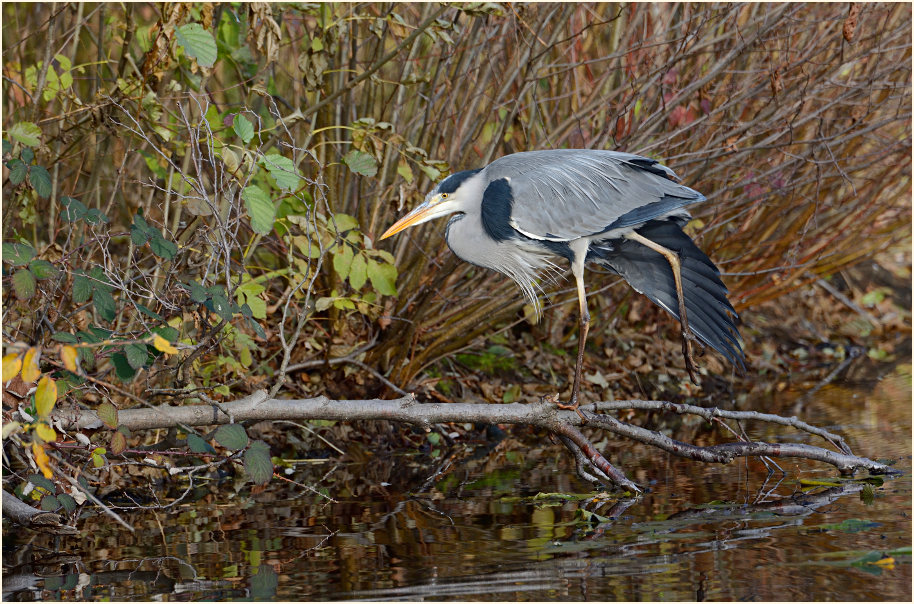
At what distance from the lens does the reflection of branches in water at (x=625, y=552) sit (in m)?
3.34

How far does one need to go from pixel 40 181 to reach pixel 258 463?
1553 millimetres

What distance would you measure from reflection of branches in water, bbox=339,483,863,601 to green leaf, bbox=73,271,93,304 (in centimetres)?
179

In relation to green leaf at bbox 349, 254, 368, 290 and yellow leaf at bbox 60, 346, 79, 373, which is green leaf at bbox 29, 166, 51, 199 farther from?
yellow leaf at bbox 60, 346, 79, 373

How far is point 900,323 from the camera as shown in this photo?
36.6 feet

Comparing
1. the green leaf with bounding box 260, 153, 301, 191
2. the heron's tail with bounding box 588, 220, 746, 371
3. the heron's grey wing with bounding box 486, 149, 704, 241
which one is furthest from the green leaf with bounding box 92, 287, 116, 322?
the heron's tail with bounding box 588, 220, 746, 371

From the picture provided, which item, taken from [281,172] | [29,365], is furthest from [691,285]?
[29,365]

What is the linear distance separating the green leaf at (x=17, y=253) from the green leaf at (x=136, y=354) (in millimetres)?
551

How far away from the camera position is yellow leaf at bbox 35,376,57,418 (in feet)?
10.1

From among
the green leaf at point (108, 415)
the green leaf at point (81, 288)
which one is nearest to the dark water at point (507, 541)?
the green leaf at point (108, 415)

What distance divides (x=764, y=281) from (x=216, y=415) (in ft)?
18.2

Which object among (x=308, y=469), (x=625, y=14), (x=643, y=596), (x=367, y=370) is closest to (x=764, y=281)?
(x=625, y=14)

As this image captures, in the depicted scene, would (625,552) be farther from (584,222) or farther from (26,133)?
(26,133)

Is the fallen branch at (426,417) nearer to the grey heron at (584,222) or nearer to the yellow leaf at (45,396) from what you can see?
the grey heron at (584,222)

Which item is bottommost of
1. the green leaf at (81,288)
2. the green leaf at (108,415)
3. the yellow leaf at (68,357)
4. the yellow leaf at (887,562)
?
the yellow leaf at (887,562)
